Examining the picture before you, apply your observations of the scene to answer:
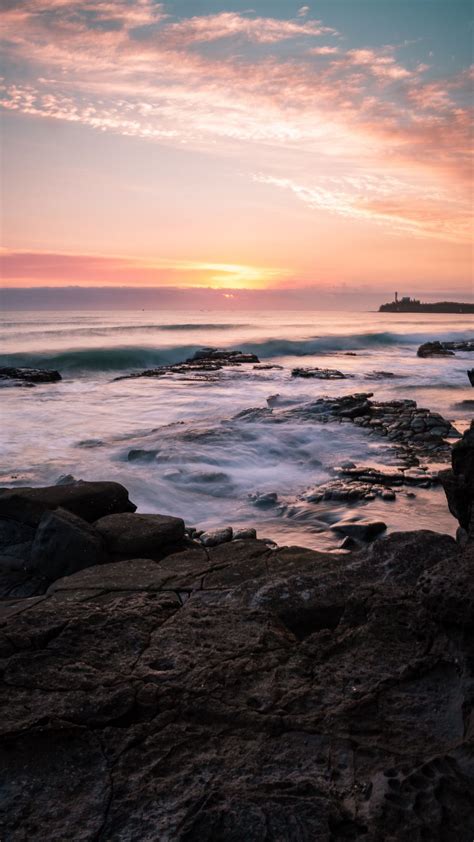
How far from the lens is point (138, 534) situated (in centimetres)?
479

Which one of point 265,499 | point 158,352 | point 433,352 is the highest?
point 433,352

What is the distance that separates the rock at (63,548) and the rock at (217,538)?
1.18 m

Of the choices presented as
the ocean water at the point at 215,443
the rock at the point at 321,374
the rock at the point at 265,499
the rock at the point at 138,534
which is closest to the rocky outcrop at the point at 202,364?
the ocean water at the point at 215,443

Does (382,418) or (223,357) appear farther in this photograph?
(223,357)

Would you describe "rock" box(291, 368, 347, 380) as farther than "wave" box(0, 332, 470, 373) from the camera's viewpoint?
No

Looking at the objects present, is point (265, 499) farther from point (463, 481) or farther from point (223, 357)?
point (223, 357)

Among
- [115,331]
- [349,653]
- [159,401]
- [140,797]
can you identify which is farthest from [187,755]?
[115,331]

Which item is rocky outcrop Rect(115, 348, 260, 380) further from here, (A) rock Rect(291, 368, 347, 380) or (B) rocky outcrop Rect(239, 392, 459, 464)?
(B) rocky outcrop Rect(239, 392, 459, 464)

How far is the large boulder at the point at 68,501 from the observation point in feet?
17.7

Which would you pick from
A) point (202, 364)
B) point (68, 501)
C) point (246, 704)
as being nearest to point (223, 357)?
point (202, 364)

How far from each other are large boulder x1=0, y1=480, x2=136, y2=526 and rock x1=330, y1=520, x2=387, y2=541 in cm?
221

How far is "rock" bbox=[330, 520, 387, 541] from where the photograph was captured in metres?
5.89

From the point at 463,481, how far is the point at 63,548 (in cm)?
305

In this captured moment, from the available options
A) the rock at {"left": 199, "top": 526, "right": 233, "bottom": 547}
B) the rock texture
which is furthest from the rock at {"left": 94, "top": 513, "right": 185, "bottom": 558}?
the rock texture
